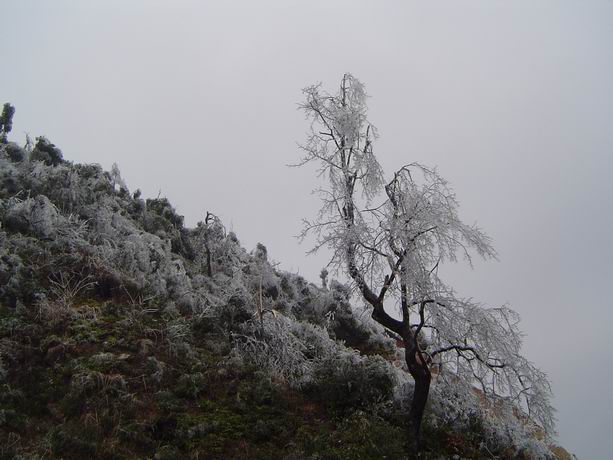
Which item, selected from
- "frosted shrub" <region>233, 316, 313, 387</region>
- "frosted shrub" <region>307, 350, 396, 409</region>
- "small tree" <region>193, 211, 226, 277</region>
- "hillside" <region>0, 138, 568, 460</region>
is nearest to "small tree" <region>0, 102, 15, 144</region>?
"hillside" <region>0, 138, 568, 460</region>

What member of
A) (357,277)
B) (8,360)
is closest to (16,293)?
(8,360)

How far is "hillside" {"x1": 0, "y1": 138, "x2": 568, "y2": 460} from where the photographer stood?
8492 mm

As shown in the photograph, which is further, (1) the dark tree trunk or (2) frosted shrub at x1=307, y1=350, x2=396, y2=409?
(2) frosted shrub at x1=307, y1=350, x2=396, y2=409

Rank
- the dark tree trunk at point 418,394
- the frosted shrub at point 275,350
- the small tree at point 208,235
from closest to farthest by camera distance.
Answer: the dark tree trunk at point 418,394, the frosted shrub at point 275,350, the small tree at point 208,235

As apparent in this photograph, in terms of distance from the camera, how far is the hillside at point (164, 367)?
8.49 metres

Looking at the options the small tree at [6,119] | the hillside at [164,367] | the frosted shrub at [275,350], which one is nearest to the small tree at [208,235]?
the hillside at [164,367]

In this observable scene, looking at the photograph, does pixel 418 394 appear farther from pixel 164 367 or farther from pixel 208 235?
pixel 208 235

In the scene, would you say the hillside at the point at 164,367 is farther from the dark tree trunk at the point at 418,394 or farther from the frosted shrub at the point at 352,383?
the dark tree trunk at the point at 418,394

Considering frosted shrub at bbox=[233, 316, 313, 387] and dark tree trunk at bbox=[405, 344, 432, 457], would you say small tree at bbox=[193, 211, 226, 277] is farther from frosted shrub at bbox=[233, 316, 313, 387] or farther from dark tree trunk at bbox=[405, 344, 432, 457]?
dark tree trunk at bbox=[405, 344, 432, 457]

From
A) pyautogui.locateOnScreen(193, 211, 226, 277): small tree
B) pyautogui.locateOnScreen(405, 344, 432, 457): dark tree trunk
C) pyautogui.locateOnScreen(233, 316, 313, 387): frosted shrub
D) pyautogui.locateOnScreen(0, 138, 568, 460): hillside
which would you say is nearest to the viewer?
pyautogui.locateOnScreen(0, 138, 568, 460): hillside

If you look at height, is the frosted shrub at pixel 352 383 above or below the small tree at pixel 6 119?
below

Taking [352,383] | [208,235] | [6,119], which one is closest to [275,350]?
[352,383]

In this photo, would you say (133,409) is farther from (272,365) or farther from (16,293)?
(16,293)

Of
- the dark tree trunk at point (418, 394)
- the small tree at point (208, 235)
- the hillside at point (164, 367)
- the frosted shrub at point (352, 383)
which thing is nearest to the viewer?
the hillside at point (164, 367)
